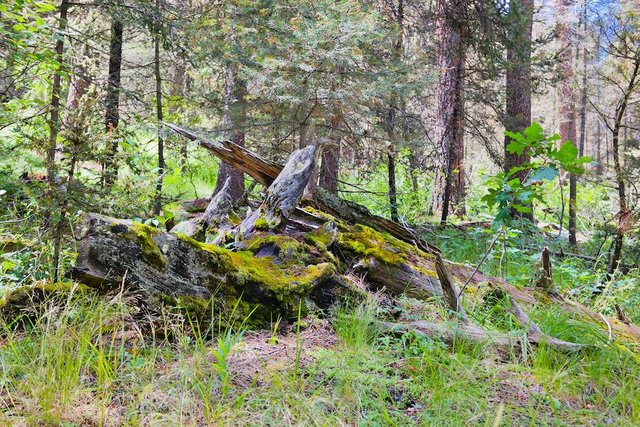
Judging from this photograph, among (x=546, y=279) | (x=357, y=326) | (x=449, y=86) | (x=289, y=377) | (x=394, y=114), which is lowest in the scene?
(x=289, y=377)

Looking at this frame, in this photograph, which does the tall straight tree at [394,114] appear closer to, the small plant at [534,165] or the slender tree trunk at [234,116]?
the slender tree trunk at [234,116]

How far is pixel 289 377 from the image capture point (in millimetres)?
2502

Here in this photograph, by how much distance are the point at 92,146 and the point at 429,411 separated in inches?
122

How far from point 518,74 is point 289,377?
8.20 metres

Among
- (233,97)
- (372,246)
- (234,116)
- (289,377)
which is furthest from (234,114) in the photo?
(289,377)

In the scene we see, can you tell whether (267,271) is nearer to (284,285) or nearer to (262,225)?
(284,285)

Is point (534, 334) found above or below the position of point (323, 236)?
below

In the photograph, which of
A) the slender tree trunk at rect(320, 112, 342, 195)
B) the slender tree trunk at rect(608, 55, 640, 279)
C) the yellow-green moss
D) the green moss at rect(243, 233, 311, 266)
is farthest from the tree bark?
the slender tree trunk at rect(608, 55, 640, 279)

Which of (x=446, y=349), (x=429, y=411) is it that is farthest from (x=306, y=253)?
(x=429, y=411)

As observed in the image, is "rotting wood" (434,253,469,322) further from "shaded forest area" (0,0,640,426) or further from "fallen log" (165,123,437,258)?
"fallen log" (165,123,437,258)

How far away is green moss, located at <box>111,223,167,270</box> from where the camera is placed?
289 centimetres

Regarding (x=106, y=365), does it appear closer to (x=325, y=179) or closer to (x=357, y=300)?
(x=357, y=300)

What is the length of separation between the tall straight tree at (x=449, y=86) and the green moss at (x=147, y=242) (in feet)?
20.6

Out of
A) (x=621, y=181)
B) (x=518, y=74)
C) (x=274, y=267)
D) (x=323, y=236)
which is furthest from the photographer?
(x=518, y=74)
